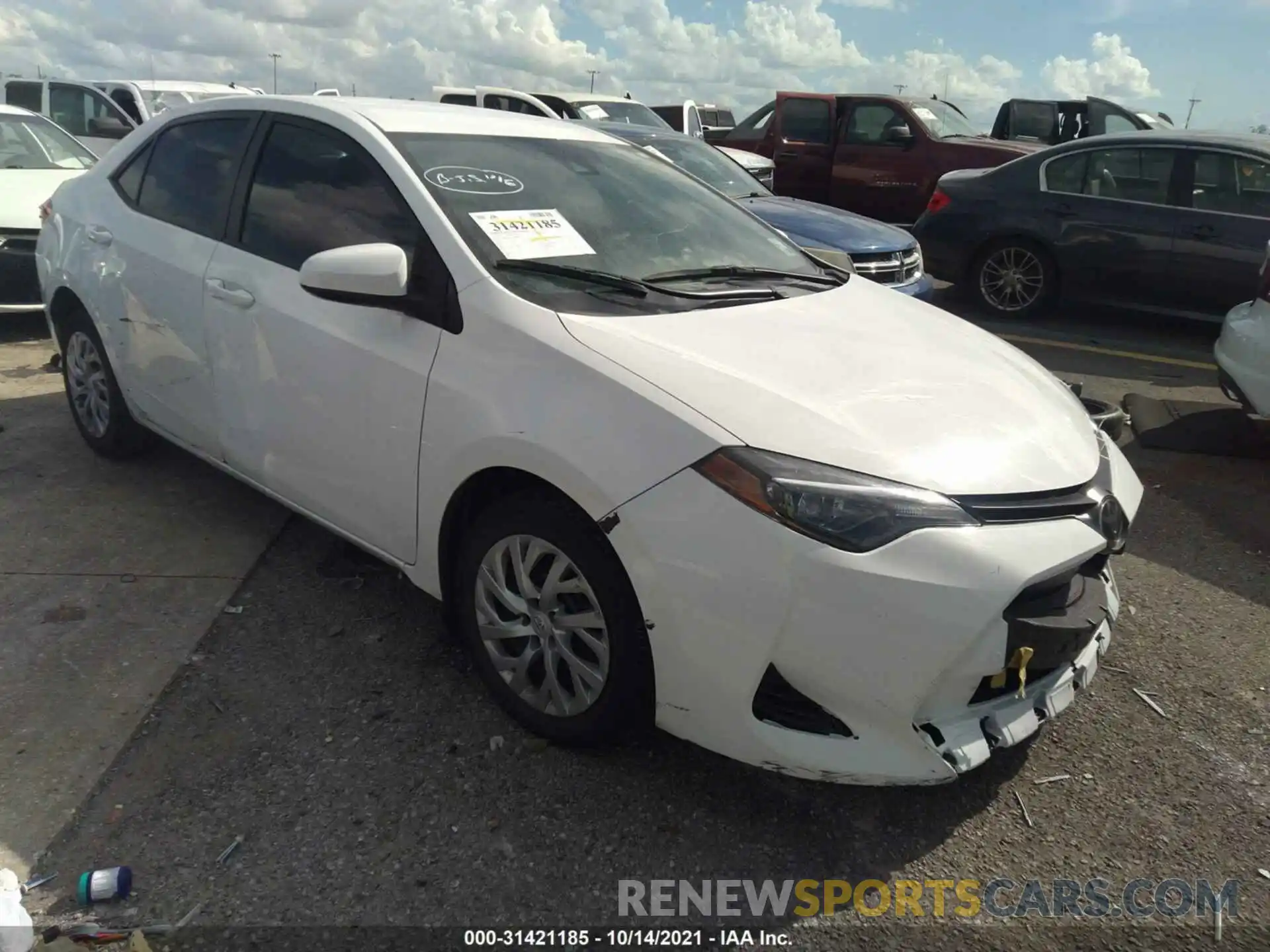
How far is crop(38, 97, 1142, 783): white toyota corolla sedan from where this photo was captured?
214 cm

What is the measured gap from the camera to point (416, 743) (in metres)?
2.74

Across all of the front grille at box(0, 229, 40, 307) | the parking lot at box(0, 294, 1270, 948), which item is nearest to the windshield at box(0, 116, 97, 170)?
the front grille at box(0, 229, 40, 307)

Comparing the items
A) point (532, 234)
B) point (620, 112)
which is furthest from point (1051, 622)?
point (620, 112)

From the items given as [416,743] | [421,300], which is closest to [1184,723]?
[416,743]

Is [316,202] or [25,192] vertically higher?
[316,202]

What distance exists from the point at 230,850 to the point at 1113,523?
232cm

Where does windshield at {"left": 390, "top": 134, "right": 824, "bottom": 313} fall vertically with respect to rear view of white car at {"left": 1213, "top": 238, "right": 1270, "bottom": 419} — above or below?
above

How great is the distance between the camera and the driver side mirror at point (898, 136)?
11711 millimetres

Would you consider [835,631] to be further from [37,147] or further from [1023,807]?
[37,147]

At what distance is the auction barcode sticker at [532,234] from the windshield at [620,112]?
33.5 feet

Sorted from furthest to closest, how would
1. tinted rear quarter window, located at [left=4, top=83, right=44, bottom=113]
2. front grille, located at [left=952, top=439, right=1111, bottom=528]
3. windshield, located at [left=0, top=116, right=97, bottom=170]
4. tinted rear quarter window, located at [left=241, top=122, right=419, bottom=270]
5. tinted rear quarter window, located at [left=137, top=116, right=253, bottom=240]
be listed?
tinted rear quarter window, located at [left=4, top=83, right=44, bottom=113], windshield, located at [left=0, top=116, right=97, bottom=170], tinted rear quarter window, located at [left=137, top=116, right=253, bottom=240], tinted rear quarter window, located at [left=241, top=122, right=419, bottom=270], front grille, located at [left=952, top=439, right=1111, bottom=528]

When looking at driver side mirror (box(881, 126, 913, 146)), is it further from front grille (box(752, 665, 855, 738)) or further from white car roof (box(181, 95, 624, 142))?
front grille (box(752, 665, 855, 738))

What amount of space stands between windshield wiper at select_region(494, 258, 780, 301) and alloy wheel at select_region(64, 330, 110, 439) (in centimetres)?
251

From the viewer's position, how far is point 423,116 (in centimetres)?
334
